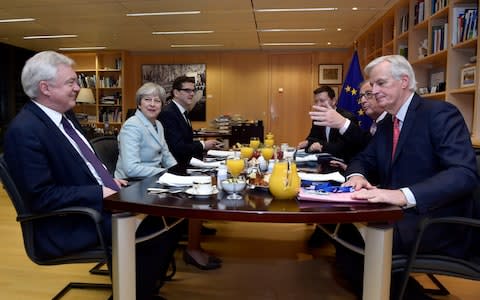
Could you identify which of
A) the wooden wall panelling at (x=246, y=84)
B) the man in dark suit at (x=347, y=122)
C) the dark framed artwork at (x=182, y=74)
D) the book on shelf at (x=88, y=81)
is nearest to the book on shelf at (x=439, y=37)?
the man in dark suit at (x=347, y=122)

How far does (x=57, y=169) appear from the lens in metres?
1.65

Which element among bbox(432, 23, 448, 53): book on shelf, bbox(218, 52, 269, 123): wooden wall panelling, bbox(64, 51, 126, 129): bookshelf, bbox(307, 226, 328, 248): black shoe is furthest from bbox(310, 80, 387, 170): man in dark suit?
bbox(64, 51, 126, 129): bookshelf

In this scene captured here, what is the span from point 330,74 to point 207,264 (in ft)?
22.3

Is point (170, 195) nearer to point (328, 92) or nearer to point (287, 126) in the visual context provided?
point (328, 92)

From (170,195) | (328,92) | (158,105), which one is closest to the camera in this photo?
(170,195)

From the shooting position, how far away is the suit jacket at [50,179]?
5.07 ft

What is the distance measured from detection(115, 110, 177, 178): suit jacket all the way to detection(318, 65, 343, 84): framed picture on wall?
21.1ft

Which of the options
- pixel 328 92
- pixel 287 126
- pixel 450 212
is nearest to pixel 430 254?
pixel 450 212

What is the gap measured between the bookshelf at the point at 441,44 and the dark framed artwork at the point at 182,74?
13.8 feet

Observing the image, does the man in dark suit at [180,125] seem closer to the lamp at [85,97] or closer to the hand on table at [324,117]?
the hand on table at [324,117]

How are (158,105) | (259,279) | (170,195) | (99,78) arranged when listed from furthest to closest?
(99,78) < (158,105) < (259,279) < (170,195)

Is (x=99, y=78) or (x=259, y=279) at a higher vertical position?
(x=99, y=78)

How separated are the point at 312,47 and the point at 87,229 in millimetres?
7591

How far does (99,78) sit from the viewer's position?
9.01 metres
